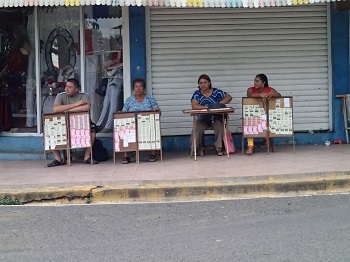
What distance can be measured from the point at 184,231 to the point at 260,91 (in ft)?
15.1

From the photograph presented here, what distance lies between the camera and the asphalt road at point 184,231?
6273mm

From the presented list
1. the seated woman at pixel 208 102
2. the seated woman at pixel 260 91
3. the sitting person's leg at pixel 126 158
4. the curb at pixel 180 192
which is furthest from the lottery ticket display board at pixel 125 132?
the seated woman at pixel 260 91

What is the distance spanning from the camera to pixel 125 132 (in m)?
10.5

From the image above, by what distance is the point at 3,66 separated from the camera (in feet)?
39.6

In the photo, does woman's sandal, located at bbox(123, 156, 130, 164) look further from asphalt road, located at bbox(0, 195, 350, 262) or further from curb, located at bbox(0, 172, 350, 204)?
asphalt road, located at bbox(0, 195, 350, 262)

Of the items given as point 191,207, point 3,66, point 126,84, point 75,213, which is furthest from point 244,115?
point 3,66

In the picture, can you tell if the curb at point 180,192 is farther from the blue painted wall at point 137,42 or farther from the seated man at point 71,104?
the blue painted wall at point 137,42

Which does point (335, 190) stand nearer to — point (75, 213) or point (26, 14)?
point (75, 213)

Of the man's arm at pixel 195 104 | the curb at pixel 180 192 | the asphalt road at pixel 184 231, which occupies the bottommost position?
the asphalt road at pixel 184 231

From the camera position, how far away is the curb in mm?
8906

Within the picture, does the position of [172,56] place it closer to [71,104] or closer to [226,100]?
[226,100]

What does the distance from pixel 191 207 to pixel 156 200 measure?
2.50 feet

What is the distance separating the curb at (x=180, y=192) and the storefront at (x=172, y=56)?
284 centimetres

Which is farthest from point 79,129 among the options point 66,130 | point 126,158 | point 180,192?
point 180,192
